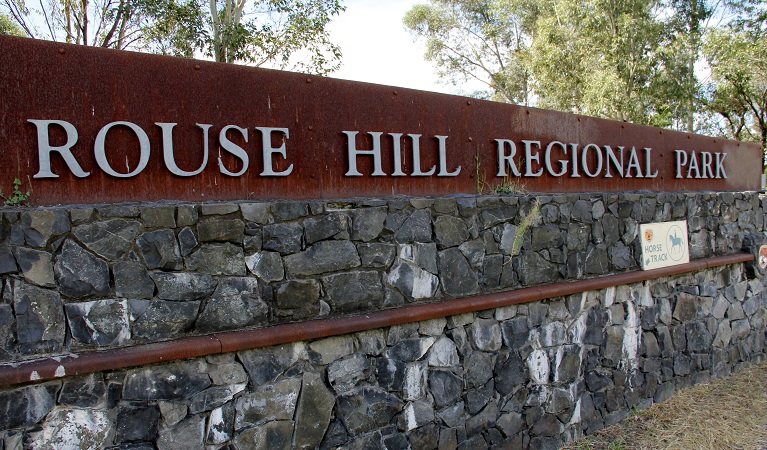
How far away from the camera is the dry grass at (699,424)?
4480mm

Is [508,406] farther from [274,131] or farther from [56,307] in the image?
[56,307]

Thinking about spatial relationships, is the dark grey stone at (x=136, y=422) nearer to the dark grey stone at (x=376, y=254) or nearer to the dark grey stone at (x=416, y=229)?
the dark grey stone at (x=376, y=254)

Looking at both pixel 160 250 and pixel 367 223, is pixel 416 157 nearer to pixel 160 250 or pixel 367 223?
pixel 367 223

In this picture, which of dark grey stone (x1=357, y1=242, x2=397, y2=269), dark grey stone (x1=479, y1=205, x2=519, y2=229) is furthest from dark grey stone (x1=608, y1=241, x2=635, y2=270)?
dark grey stone (x1=357, y1=242, x2=397, y2=269)

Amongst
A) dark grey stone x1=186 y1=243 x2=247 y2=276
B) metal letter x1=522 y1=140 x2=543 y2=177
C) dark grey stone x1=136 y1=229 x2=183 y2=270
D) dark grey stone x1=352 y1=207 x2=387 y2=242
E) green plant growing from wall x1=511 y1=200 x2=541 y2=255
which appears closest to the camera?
dark grey stone x1=136 y1=229 x2=183 y2=270

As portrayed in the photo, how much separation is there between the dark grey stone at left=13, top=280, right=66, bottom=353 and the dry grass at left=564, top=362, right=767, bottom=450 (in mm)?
3522

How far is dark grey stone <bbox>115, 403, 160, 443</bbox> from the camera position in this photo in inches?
98.7

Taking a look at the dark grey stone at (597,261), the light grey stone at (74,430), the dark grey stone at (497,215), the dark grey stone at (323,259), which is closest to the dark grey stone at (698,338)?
the dark grey stone at (597,261)

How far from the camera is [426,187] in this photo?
3.77m

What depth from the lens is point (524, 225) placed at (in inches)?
160

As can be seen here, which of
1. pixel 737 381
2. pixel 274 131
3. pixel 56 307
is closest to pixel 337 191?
pixel 274 131

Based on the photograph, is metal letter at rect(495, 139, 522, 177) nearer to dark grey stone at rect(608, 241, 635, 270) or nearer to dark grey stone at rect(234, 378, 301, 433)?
dark grey stone at rect(608, 241, 635, 270)

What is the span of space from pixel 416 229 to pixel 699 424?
3.09 meters

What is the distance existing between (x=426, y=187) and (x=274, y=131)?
1.10 meters
